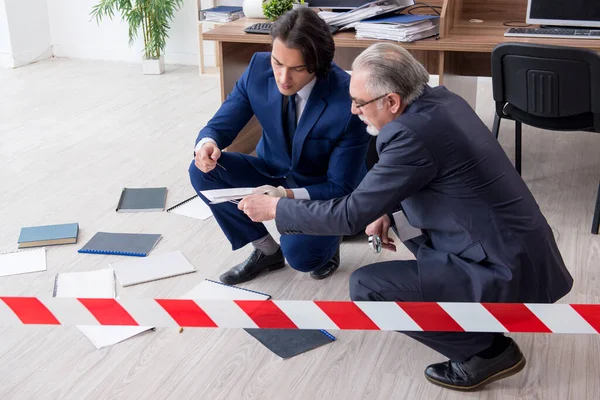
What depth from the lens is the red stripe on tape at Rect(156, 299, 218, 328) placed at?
1.90 m

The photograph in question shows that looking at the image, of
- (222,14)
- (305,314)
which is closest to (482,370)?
(305,314)

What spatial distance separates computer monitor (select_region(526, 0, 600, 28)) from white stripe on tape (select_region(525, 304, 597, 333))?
7.20 feet

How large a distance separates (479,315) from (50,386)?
123 centimetres

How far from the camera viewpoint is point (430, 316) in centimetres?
189

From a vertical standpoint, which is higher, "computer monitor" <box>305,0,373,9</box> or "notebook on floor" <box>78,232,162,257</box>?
"computer monitor" <box>305,0,373,9</box>

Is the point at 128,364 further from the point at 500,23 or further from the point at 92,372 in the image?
the point at 500,23

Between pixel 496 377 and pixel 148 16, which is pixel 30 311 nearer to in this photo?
pixel 496 377

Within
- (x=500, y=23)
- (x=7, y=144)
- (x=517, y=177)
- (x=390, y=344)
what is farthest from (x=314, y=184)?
(x=7, y=144)

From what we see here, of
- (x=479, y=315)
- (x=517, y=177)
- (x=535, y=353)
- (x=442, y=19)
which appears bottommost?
(x=535, y=353)

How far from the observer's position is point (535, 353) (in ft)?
7.74

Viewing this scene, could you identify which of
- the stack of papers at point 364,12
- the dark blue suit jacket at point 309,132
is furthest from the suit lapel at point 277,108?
the stack of papers at point 364,12

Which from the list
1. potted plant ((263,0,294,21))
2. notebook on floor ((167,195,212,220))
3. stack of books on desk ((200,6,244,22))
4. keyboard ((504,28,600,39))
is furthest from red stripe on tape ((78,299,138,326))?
stack of books on desk ((200,6,244,22))

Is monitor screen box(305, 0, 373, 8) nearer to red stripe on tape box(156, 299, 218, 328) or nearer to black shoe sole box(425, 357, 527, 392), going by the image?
black shoe sole box(425, 357, 527, 392)

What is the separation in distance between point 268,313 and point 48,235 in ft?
5.15
